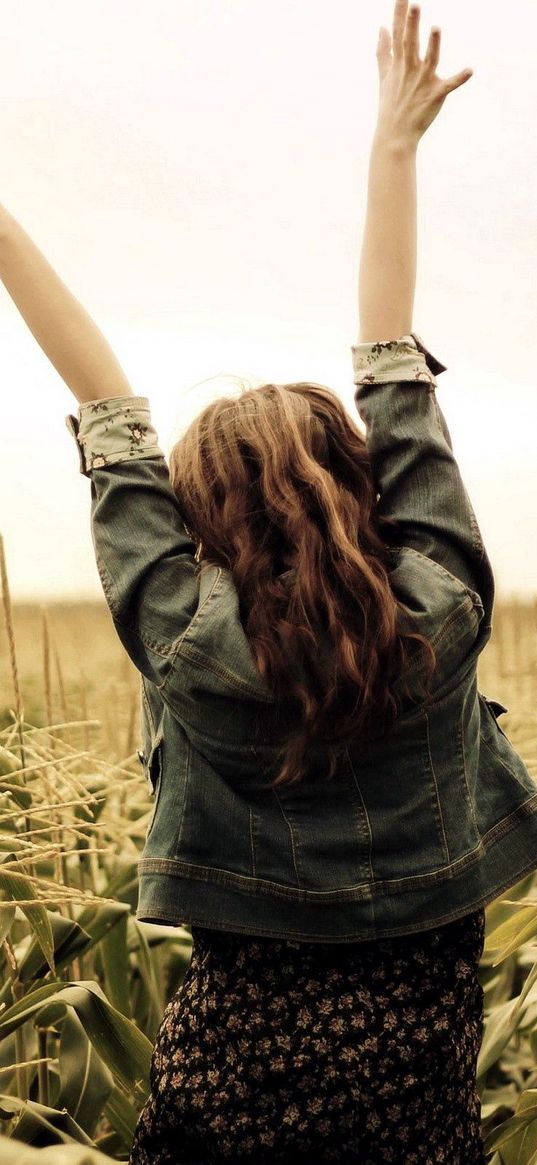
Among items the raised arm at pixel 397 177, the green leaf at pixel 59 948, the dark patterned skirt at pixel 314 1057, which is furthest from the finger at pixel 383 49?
the green leaf at pixel 59 948

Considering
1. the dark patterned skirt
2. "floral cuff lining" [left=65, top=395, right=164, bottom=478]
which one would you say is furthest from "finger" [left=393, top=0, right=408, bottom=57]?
the dark patterned skirt

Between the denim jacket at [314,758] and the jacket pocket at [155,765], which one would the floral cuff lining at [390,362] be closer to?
the denim jacket at [314,758]

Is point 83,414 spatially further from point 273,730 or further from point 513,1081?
point 513,1081

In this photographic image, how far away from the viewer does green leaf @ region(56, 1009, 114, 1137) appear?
1.20 m

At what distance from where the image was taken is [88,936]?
1.32 m

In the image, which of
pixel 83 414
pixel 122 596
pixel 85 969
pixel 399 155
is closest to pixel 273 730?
pixel 122 596

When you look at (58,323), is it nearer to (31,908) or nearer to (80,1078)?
(31,908)

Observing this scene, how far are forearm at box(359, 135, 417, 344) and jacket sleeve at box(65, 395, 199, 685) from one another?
0.22 m

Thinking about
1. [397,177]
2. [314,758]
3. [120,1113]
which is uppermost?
[397,177]

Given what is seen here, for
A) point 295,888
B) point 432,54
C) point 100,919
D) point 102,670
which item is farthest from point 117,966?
point 432,54

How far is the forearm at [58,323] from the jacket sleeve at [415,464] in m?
0.21

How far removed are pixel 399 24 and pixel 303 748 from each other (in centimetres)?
70

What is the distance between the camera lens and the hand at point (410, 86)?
1035 millimetres

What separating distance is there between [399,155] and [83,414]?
380 millimetres
